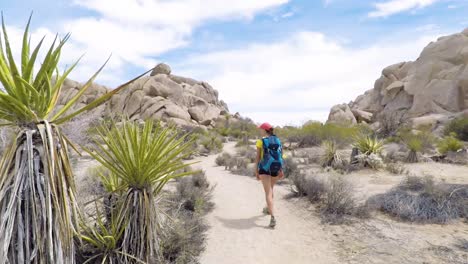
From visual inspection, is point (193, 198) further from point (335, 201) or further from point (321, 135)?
point (321, 135)

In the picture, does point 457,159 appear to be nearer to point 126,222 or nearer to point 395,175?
point 395,175

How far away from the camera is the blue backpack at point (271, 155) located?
561cm

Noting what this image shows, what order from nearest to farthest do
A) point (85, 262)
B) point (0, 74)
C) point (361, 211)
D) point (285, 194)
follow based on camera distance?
point (0, 74) → point (85, 262) → point (361, 211) → point (285, 194)

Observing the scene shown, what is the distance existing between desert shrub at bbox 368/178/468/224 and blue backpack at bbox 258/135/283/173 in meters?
2.47

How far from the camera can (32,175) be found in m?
Answer: 2.25

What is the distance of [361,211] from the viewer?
5.91 metres

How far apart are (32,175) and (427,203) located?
6.57 m

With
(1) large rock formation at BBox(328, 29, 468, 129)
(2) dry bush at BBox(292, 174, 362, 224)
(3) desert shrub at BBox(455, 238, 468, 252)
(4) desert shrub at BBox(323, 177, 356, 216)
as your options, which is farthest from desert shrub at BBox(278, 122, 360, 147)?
(3) desert shrub at BBox(455, 238, 468, 252)

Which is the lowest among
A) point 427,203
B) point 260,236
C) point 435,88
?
point 260,236

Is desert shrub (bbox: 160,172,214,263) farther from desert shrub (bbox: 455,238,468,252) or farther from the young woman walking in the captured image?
desert shrub (bbox: 455,238,468,252)

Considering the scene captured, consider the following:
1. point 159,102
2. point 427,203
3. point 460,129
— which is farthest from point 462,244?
point 159,102

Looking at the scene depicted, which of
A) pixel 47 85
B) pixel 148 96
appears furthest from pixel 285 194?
pixel 148 96

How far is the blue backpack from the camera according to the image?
5613mm

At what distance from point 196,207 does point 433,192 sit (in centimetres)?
498
